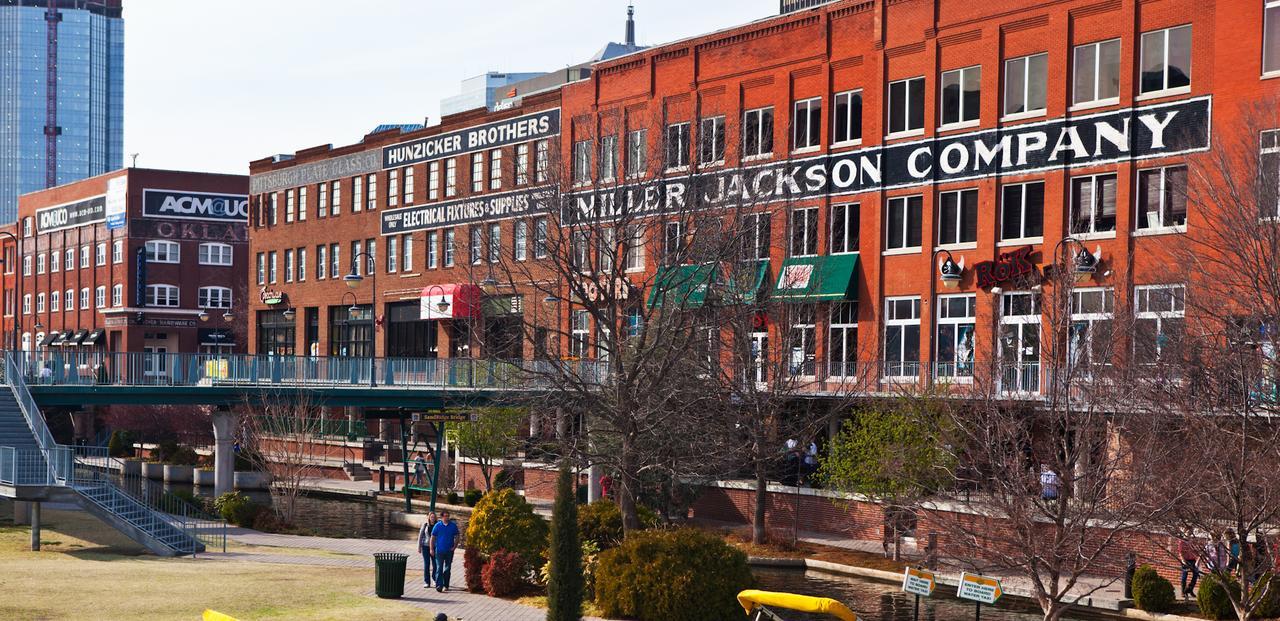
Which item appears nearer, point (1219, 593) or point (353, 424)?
point (1219, 593)

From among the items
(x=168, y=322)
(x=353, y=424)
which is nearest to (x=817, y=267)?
(x=353, y=424)

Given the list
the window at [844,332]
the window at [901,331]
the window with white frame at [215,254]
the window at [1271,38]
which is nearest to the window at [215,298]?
the window with white frame at [215,254]

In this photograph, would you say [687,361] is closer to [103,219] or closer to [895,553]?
[895,553]

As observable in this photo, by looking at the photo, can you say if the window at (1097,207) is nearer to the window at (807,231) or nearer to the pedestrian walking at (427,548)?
the window at (807,231)

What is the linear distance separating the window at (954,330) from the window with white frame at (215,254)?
7614 centimetres

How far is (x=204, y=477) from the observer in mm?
69250

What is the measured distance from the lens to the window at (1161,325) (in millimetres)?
30406

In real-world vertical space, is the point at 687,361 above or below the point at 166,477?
above

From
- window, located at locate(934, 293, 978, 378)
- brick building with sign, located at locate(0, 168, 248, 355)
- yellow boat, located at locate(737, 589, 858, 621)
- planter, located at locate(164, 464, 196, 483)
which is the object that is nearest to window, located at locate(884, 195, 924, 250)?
window, located at locate(934, 293, 978, 378)

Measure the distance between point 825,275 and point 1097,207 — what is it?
31.7 feet

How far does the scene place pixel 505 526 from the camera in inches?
1248

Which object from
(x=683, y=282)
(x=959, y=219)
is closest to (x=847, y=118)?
(x=959, y=219)

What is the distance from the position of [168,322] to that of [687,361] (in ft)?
259

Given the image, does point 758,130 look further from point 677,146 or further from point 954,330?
point 954,330
